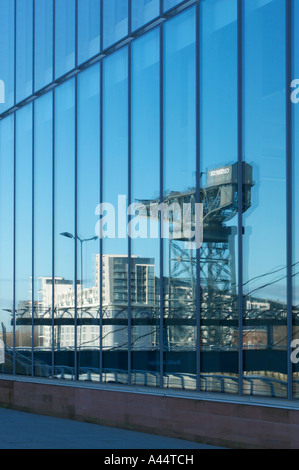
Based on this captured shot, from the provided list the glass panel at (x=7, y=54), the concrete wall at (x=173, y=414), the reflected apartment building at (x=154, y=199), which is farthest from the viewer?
the glass panel at (x=7, y=54)

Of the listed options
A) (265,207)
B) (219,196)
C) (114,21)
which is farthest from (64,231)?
(265,207)

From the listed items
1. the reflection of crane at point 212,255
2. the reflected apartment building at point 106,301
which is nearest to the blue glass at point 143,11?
the reflection of crane at point 212,255

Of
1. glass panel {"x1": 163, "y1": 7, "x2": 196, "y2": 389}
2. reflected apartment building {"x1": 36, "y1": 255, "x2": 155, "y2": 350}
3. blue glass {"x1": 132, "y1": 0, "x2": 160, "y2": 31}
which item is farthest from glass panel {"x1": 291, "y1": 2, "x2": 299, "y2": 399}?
blue glass {"x1": 132, "y1": 0, "x2": 160, "y2": 31}

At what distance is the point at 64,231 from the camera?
20.5m

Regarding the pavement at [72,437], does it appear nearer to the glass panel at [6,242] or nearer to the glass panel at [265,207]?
the glass panel at [265,207]

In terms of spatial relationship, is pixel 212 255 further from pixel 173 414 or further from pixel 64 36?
pixel 64 36

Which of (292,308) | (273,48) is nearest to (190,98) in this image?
(273,48)

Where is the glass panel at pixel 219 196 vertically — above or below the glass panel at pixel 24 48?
below

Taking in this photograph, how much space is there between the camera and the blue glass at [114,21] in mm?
18359

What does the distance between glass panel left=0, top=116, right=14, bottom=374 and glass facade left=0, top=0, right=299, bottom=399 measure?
7 centimetres

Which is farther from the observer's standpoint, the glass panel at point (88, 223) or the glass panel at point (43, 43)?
the glass panel at point (43, 43)

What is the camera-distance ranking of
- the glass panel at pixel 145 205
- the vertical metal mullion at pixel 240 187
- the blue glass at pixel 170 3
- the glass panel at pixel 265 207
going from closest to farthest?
the glass panel at pixel 265 207 → the vertical metal mullion at pixel 240 187 → the blue glass at pixel 170 3 → the glass panel at pixel 145 205

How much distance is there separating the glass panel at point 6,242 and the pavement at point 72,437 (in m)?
4.59

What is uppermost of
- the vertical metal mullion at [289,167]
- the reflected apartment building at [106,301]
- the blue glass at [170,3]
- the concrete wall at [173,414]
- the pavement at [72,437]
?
the blue glass at [170,3]
